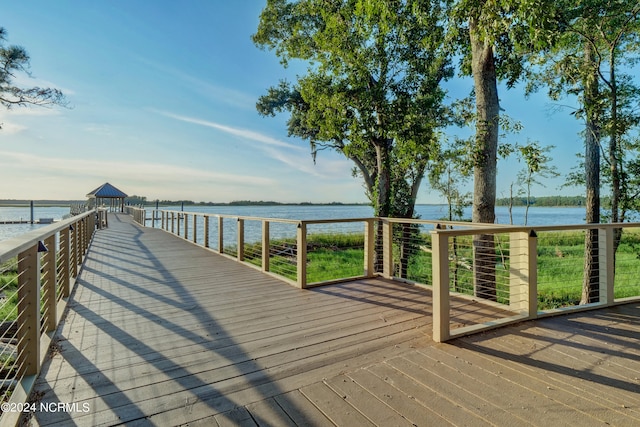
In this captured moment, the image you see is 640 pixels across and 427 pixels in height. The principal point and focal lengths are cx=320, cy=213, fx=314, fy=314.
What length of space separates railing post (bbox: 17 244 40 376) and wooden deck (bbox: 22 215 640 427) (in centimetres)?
13

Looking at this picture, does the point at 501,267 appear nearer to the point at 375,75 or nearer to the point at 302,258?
the point at 375,75

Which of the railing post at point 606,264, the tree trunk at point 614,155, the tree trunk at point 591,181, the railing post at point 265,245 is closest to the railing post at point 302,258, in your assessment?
the railing post at point 265,245

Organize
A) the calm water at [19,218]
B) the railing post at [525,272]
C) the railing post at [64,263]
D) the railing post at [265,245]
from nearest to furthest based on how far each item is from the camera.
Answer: the railing post at [525,272], the railing post at [64,263], the railing post at [265,245], the calm water at [19,218]

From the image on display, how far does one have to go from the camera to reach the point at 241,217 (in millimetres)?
5621

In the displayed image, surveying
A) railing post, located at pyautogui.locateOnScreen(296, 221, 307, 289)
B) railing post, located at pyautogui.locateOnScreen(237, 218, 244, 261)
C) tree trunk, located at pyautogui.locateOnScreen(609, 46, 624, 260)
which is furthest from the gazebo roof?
tree trunk, located at pyautogui.locateOnScreen(609, 46, 624, 260)

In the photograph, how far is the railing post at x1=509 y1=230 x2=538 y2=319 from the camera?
2801 mm

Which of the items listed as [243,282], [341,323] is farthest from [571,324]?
[243,282]

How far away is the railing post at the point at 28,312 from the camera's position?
177 cm

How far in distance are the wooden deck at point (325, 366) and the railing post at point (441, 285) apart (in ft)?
0.36

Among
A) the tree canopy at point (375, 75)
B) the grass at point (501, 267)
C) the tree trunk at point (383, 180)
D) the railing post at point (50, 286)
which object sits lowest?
the grass at point (501, 267)

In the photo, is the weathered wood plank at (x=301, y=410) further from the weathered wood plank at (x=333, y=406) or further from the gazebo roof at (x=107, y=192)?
the gazebo roof at (x=107, y=192)

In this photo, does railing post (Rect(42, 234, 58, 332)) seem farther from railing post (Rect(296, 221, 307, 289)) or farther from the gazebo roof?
the gazebo roof

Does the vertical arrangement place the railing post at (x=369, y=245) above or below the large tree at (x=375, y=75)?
below

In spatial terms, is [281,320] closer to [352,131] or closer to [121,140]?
[352,131]
